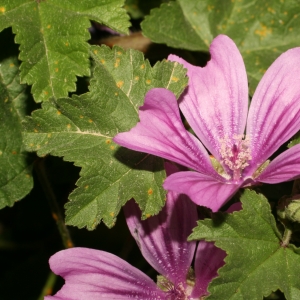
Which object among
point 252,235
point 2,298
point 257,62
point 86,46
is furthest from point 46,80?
point 2,298

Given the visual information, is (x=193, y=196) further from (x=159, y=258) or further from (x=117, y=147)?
(x=159, y=258)

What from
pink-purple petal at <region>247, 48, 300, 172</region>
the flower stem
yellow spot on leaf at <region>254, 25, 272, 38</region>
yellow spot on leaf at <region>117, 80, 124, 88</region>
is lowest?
the flower stem

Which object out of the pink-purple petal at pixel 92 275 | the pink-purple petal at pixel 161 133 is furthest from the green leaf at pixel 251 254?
the pink-purple petal at pixel 92 275

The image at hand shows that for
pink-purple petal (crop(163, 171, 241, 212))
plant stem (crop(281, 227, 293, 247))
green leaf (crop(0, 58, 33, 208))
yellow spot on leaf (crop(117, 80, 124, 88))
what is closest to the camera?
pink-purple petal (crop(163, 171, 241, 212))

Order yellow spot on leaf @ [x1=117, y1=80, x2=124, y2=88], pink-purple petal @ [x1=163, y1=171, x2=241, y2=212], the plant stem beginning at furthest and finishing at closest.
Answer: yellow spot on leaf @ [x1=117, y1=80, x2=124, y2=88] < the plant stem < pink-purple petal @ [x1=163, y1=171, x2=241, y2=212]

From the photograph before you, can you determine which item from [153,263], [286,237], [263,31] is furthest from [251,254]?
[263,31]

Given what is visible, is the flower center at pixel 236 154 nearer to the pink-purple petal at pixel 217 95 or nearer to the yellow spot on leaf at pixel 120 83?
the pink-purple petal at pixel 217 95

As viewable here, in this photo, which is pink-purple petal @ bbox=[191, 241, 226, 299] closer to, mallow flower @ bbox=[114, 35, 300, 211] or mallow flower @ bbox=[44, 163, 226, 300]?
mallow flower @ bbox=[44, 163, 226, 300]

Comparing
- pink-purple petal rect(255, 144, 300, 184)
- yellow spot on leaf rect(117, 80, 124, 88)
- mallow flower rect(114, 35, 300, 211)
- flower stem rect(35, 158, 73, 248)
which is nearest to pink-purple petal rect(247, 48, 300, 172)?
mallow flower rect(114, 35, 300, 211)
